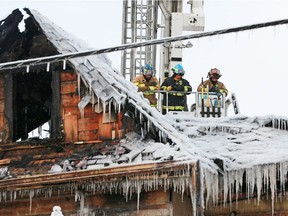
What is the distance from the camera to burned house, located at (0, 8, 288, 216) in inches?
584

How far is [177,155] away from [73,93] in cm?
278

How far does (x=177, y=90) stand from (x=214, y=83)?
1.28 meters

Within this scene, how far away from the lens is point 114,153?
15453 millimetres

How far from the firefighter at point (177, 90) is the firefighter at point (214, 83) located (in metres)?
0.61

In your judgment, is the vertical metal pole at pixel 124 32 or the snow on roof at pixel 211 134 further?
the vertical metal pole at pixel 124 32

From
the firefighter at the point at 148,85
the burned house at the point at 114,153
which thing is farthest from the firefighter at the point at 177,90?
the burned house at the point at 114,153

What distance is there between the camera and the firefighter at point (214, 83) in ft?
75.0

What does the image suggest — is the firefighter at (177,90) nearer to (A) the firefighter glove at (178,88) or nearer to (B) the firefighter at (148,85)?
(A) the firefighter glove at (178,88)

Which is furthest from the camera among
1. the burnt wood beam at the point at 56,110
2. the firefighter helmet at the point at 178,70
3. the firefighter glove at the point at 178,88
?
the firefighter helmet at the point at 178,70

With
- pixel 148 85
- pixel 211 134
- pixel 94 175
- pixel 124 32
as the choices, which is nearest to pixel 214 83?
pixel 148 85

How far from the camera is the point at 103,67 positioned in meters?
16.8

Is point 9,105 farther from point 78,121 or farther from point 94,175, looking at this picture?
point 94,175

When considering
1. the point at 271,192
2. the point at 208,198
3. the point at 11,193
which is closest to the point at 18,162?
the point at 11,193

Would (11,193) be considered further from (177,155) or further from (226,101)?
(226,101)
